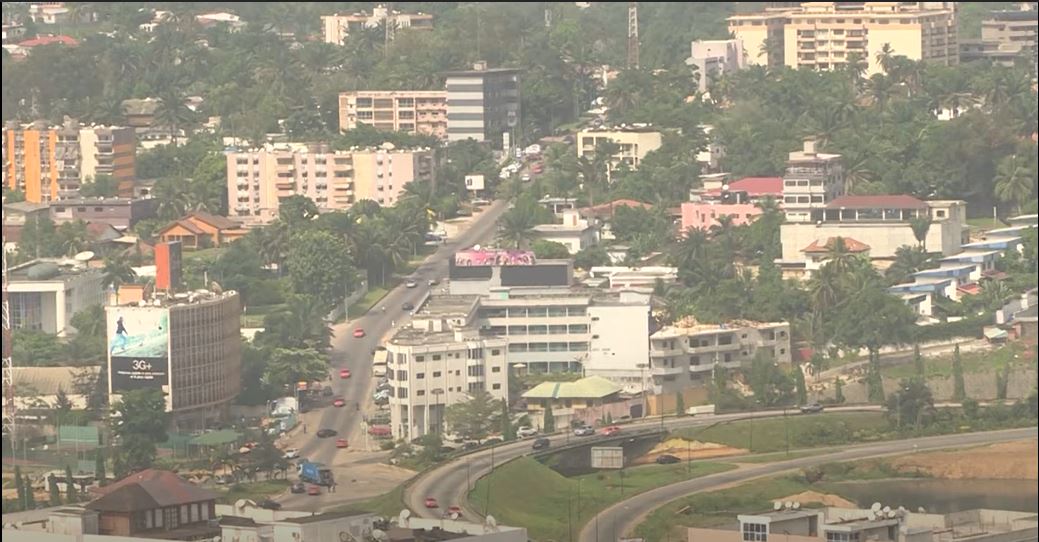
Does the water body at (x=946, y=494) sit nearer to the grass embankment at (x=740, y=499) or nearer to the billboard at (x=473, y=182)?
the grass embankment at (x=740, y=499)

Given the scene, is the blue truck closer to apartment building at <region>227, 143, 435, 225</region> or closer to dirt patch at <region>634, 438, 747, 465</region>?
dirt patch at <region>634, 438, 747, 465</region>

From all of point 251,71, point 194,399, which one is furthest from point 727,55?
point 194,399

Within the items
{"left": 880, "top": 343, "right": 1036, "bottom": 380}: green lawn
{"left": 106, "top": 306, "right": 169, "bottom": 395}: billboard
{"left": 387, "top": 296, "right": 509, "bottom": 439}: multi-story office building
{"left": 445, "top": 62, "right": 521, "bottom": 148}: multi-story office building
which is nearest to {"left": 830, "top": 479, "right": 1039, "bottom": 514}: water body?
{"left": 880, "top": 343, "right": 1036, "bottom": 380}: green lawn

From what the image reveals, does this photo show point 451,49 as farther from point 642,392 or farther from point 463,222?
point 642,392

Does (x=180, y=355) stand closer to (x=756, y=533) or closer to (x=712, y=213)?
(x=712, y=213)

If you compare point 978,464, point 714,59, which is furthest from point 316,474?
point 714,59

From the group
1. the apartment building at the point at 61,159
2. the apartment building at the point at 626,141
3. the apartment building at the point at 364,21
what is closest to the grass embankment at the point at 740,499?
the apartment building at the point at 626,141
